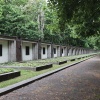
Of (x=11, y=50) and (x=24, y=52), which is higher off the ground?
(x=11, y=50)

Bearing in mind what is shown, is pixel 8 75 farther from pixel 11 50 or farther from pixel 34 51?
pixel 34 51

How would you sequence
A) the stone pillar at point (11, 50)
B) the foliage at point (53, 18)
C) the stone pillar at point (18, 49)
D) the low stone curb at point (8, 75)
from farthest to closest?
1. the stone pillar at point (18, 49)
2. the stone pillar at point (11, 50)
3. the low stone curb at point (8, 75)
4. the foliage at point (53, 18)

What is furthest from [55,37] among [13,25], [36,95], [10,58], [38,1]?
[36,95]

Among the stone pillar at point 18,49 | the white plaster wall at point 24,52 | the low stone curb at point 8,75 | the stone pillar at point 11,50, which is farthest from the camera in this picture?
the white plaster wall at point 24,52

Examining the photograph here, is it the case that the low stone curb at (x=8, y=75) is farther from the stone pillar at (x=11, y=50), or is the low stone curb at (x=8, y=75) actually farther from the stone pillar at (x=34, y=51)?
the stone pillar at (x=34, y=51)

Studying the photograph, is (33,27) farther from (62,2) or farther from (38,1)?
(62,2)

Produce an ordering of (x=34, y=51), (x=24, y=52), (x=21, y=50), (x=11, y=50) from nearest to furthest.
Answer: (x=11, y=50) < (x=21, y=50) < (x=24, y=52) < (x=34, y=51)

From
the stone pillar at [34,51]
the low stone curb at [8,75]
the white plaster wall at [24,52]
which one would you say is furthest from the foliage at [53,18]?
the white plaster wall at [24,52]

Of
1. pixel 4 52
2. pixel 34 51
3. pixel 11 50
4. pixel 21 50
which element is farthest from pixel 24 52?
pixel 4 52

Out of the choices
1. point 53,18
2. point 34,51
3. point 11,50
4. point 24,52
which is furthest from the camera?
point 34,51

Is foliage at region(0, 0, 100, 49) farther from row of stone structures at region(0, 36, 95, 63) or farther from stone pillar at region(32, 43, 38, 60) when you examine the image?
stone pillar at region(32, 43, 38, 60)

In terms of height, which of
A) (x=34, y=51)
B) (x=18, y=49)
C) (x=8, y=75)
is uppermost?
(x=18, y=49)

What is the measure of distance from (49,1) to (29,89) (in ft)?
12.6

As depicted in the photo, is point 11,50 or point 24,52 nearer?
point 11,50
